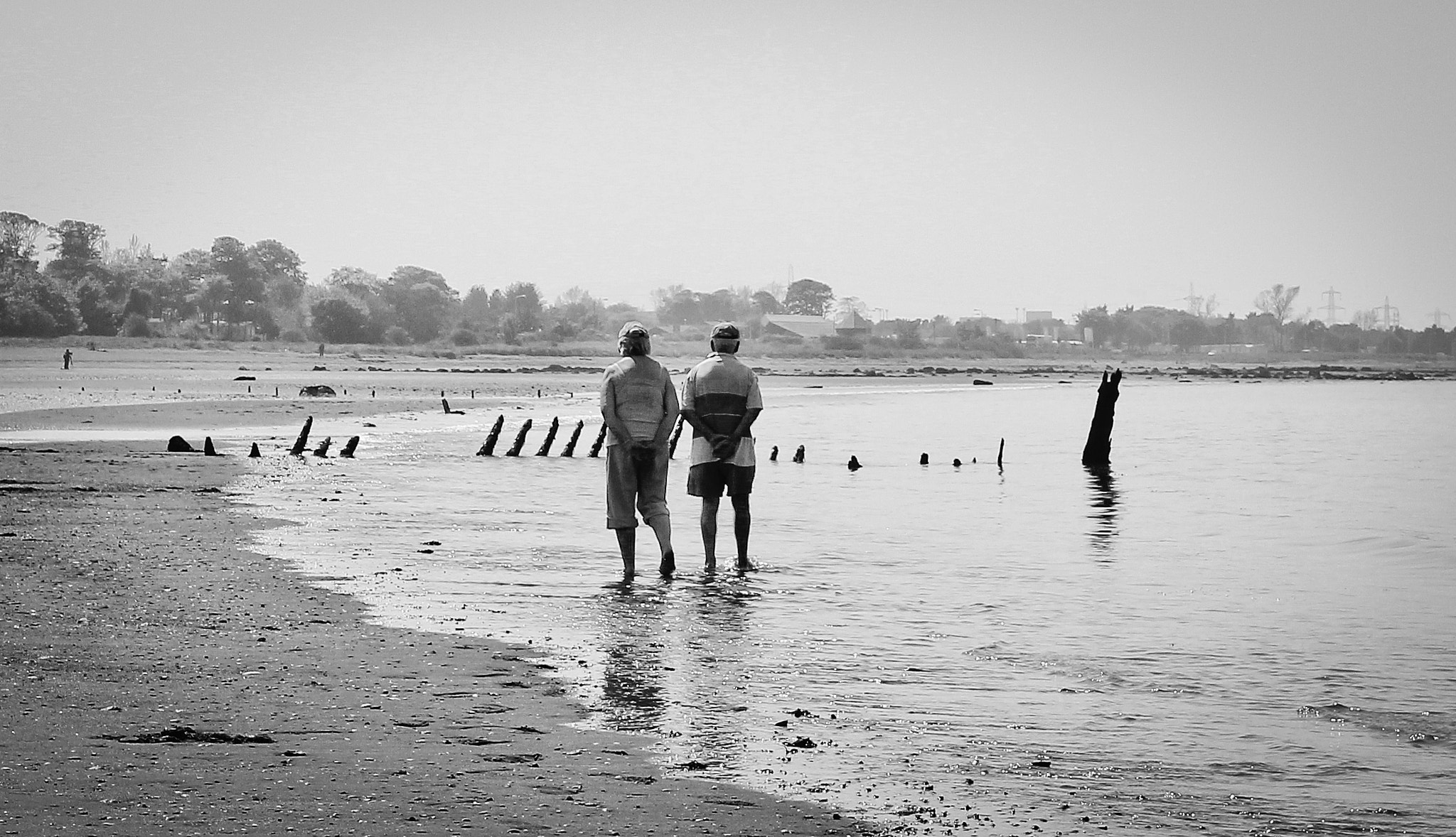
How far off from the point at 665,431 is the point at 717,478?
79 centimetres

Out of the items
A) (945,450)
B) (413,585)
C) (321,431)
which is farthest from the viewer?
(945,450)

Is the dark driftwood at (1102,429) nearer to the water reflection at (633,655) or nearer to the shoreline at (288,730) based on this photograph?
the water reflection at (633,655)

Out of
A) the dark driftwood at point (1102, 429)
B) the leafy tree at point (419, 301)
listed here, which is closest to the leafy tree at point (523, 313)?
the leafy tree at point (419, 301)

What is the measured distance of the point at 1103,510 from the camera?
2303 cm

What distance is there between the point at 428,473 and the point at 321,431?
1172cm

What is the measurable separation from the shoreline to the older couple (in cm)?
246

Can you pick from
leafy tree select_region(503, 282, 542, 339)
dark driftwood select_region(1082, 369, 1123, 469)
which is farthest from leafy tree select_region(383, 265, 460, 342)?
dark driftwood select_region(1082, 369, 1123, 469)

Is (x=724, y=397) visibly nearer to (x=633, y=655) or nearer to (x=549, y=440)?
(x=633, y=655)

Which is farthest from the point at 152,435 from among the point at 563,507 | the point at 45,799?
the point at 45,799

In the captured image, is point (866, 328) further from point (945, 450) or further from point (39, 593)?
point (39, 593)

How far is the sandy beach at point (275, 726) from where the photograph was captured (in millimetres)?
5242

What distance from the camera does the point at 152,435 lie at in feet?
100

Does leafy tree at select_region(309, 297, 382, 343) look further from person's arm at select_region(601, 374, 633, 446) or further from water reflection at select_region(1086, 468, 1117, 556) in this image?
person's arm at select_region(601, 374, 633, 446)

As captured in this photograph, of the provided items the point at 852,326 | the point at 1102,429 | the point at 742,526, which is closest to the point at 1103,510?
the point at 1102,429
